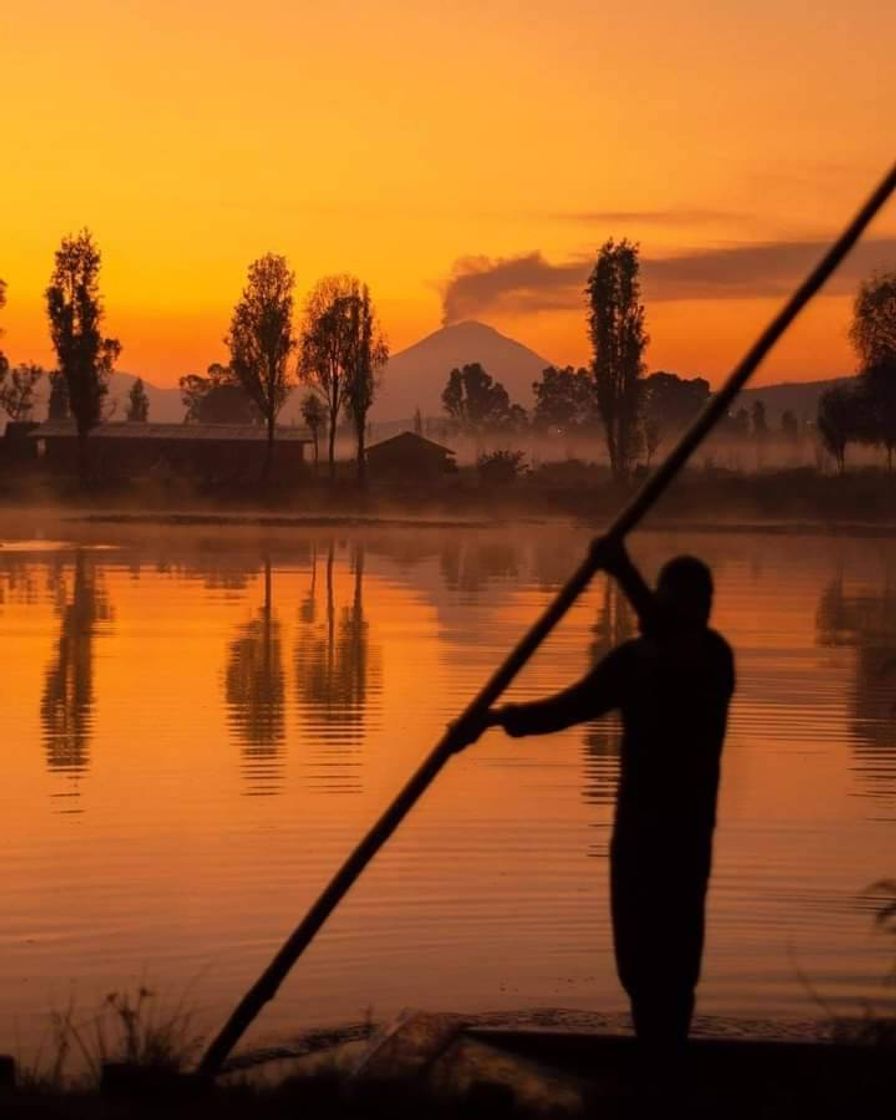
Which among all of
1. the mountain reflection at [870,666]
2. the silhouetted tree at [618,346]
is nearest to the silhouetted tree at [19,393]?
the silhouetted tree at [618,346]

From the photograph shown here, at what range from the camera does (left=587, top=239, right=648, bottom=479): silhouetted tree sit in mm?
97625

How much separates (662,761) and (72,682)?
15.7 meters

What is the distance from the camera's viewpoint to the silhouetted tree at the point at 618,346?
9762 cm

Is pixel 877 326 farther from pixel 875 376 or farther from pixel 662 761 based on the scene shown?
pixel 662 761

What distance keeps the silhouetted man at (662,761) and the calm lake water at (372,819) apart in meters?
1.18

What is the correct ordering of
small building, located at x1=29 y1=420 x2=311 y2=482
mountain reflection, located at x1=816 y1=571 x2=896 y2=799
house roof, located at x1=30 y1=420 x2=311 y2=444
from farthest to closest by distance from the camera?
house roof, located at x1=30 y1=420 x2=311 y2=444 → small building, located at x1=29 y1=420 x2=311 y2=482 → mountain reflection, located at x1=816 y1=571 x2=896 y2=799

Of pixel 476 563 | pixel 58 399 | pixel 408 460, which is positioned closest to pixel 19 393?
pixel 58 399

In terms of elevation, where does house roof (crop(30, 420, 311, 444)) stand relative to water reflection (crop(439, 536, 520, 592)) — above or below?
above

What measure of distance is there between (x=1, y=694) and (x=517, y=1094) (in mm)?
14730

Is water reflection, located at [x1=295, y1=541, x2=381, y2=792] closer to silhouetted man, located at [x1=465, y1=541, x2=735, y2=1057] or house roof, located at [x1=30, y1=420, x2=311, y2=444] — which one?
silhouetted man, located at [x1=465, y1=541, x2=735, y2=1057]

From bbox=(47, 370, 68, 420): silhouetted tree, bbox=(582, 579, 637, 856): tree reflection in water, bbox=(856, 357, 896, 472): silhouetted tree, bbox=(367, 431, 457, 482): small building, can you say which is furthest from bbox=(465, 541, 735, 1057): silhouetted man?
bbox=(47, 370, 68, 420): silhouetted tree

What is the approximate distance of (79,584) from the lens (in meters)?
39.9

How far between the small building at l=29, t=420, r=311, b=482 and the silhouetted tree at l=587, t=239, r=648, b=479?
841 inches

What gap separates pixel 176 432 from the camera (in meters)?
126
